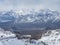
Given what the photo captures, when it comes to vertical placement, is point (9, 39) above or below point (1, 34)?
below

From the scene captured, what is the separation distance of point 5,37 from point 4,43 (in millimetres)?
7680

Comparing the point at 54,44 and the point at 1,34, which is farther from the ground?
the point at 1,34

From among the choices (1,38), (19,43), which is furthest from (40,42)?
(1,38)

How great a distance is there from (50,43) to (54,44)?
1747 millimetres

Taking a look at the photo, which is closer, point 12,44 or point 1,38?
point 12,44

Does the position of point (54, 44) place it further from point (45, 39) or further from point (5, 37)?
point (5, 37)

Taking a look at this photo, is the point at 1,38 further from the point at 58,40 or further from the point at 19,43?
the point at 58,40

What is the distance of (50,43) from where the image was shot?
6925 centimetres

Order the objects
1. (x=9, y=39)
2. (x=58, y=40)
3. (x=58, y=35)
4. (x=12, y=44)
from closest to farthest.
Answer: (x=12, y=44), (x=9, y=39), (x=58, y=40), (x=58, y=35)

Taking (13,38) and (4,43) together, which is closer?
(4,43)

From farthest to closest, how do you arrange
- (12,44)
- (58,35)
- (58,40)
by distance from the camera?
(58,35) < (58,40) < (12,44)

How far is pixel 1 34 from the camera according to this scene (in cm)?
7388

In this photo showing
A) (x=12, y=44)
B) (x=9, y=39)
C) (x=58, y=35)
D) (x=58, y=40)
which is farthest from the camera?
(x=58, y=35)

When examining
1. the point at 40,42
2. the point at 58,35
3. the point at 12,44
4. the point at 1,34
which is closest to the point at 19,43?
the point at 12,44
